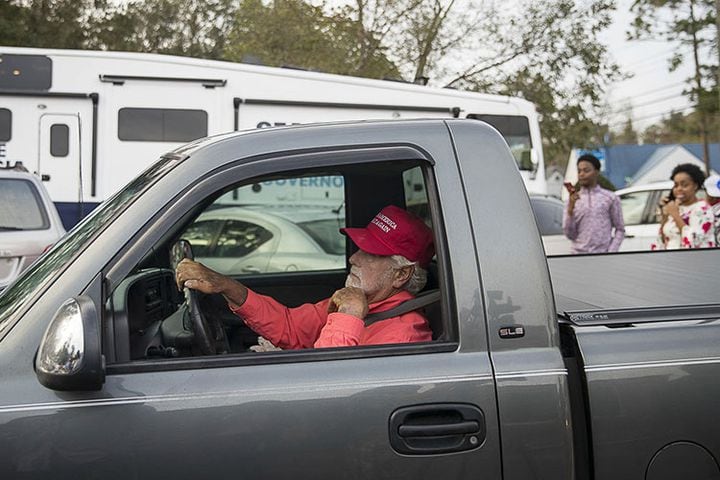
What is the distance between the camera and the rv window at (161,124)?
11.2m

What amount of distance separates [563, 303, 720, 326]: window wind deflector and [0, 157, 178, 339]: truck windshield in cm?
132

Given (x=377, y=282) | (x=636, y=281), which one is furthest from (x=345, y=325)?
(x=636, y=281)

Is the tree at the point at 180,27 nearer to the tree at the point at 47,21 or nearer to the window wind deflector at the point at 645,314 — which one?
the tree at the point at 47,21

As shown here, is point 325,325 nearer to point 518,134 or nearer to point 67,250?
point 67,250

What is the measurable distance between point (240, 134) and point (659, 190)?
436 inches

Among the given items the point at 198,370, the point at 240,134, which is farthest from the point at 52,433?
the point at 240,134

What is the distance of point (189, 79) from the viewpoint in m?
11.2

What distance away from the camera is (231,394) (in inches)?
85.8

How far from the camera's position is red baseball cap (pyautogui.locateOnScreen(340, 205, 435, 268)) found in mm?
2838

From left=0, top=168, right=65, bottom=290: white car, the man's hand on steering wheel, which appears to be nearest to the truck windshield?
the man's hand on steering wheel

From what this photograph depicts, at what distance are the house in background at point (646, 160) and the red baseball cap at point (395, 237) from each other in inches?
1785

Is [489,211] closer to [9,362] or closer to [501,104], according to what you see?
[9,362]

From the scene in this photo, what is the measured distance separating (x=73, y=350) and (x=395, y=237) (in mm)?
1185

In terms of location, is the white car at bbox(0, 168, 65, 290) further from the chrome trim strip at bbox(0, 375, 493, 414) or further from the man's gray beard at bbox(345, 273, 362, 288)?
the chrome trim strip at bbox(0, 375, 493, 414)
